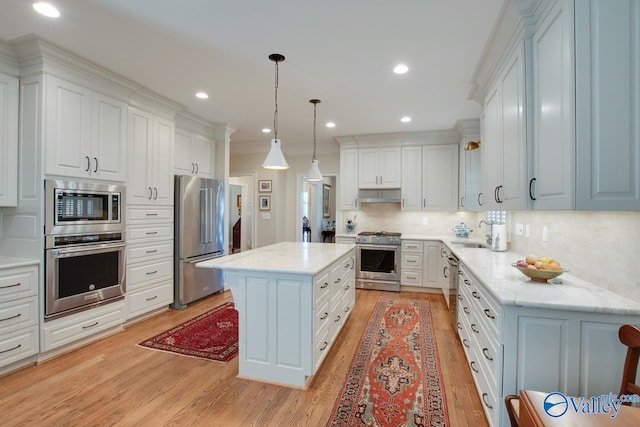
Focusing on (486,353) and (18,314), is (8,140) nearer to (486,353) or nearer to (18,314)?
(18,314)

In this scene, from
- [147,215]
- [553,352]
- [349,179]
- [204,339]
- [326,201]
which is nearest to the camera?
[553,352]

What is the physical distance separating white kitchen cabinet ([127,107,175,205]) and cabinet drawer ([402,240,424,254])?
3570 mm

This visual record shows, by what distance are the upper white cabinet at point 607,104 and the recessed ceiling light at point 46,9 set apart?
3110 mm

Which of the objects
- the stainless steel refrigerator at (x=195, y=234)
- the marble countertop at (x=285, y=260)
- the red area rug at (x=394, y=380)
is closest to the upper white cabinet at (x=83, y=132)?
the stainless steel refrigerator at (x=195, y=234)

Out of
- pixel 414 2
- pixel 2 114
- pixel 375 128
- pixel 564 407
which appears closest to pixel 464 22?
pixel 414 2

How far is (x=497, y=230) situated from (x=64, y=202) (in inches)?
171

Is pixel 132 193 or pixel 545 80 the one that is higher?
pixel 545 80

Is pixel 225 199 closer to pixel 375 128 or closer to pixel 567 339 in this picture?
pixel 375 128

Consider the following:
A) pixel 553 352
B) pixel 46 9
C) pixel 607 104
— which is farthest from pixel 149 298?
pixel 607 104

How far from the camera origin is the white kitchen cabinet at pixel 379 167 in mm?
5250

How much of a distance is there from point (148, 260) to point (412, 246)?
3.82 metres

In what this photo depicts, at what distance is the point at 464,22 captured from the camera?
2.15m

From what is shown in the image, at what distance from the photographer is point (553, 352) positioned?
1.50 meters
